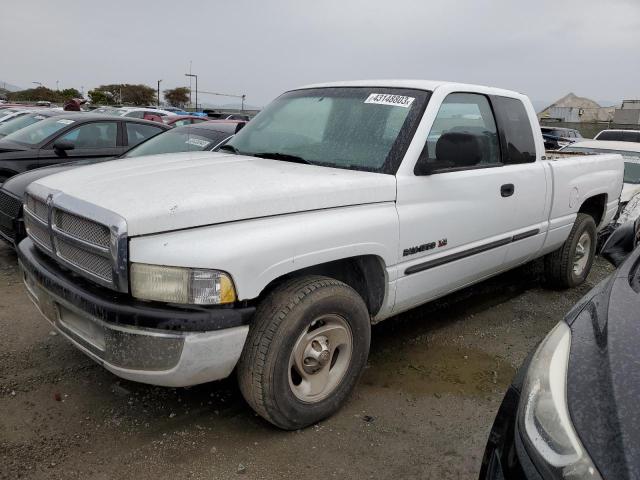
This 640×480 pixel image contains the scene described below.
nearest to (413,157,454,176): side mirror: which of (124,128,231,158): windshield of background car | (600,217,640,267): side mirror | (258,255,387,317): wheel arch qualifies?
(258,255,387,317): wheel arch

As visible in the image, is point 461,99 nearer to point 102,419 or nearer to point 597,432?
point 597,432

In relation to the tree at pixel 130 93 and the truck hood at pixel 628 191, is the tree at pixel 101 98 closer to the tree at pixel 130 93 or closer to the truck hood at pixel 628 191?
the tree at pixel 130 93

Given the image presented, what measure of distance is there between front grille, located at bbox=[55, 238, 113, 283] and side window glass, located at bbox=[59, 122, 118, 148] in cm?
442

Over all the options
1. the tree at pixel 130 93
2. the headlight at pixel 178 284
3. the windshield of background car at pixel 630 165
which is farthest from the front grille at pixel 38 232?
the tree at pixel 130 93

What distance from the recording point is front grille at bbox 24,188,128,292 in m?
2.23

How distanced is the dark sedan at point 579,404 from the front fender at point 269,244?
1.10 metres

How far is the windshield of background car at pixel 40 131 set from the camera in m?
6.47

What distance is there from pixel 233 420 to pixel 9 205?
323 centimetres

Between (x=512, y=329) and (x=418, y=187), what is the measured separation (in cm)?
182

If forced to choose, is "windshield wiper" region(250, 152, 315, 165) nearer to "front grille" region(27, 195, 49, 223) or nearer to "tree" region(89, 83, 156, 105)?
"front grille" region(27, 195, 49, 223)

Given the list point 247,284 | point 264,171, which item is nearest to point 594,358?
point 247,284

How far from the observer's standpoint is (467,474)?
8.23ft

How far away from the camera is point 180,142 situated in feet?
19.9

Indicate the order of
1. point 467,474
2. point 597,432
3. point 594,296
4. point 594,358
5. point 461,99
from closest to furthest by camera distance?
point 597,432
point 594,358
point 594,296
point 467,474
point 461,99
